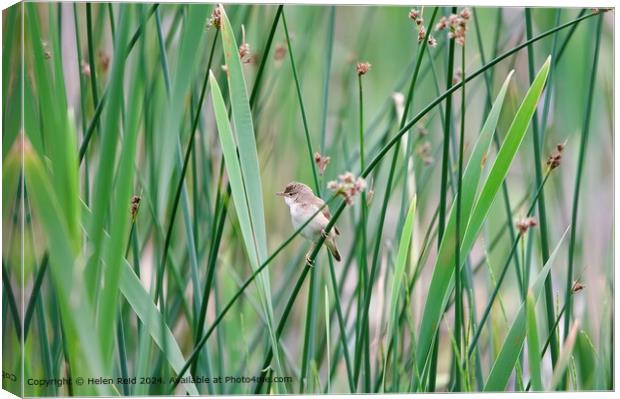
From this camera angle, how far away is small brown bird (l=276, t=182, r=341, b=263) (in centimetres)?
202

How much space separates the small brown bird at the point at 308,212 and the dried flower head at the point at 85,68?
1.64 ft

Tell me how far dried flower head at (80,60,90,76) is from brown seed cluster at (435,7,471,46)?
30.1 inches

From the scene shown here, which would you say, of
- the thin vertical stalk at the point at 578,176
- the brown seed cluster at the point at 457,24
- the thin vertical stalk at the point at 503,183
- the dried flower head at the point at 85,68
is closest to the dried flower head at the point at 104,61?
the dried flower head at the point at 85,68

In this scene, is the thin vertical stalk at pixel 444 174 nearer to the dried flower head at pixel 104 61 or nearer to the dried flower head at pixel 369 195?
the dried flower head at pixel 369 195

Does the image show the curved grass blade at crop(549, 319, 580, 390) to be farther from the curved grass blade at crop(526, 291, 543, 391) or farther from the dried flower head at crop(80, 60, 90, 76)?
the dried flower head at crop(80, 60, 90, 76)

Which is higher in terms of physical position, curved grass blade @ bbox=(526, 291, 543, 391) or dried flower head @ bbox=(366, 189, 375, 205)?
dried flower head @ bbox=(366, 189, 375, 205)

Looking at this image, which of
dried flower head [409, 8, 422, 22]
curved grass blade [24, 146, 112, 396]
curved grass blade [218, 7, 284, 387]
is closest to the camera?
curved grass blade [24, 146, 112, 396]

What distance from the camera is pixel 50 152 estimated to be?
1.83m

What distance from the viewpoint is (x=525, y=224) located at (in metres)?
2.02

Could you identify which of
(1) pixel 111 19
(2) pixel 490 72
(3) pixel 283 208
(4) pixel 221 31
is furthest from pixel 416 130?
(1) pixel 111 19

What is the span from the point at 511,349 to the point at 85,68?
1078 mm

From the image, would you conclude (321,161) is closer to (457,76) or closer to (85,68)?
(457,76)

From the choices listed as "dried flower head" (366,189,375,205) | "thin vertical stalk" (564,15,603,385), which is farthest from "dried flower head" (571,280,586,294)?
"dried flower head" (366,189,375,205)

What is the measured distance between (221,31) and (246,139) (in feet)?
0.75
